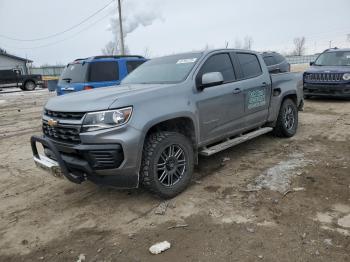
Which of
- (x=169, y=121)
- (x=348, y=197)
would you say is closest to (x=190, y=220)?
(x=169, y=121)

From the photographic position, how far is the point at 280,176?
4738mm

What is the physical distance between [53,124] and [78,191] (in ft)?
3.64

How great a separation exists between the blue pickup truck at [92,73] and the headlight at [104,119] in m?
5.26

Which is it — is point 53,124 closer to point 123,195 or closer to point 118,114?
point 118,114

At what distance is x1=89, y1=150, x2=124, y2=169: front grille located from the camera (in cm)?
362

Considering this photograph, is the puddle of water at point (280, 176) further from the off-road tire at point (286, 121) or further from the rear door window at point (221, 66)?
the rear door window at point (221, 66)

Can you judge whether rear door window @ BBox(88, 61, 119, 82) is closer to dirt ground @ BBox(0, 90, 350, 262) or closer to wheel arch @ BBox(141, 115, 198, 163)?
dirt ground @ BBox(0, 90, 350, 262)

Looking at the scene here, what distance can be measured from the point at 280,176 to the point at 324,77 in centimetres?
789

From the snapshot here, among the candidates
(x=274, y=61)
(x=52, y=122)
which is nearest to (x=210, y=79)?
(x=52, y=122)

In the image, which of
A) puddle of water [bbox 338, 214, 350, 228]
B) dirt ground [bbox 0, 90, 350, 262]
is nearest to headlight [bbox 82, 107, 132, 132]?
dirt ground [bbox 0, 90, 350, 262]

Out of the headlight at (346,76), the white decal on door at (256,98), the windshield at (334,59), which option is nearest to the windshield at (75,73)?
the white decal on door at (256,98)

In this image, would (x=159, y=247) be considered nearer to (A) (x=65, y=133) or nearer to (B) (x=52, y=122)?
(A) (x=65, y=133)

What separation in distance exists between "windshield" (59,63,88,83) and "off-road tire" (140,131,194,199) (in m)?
5.40

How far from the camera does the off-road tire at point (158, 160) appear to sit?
3.90m
